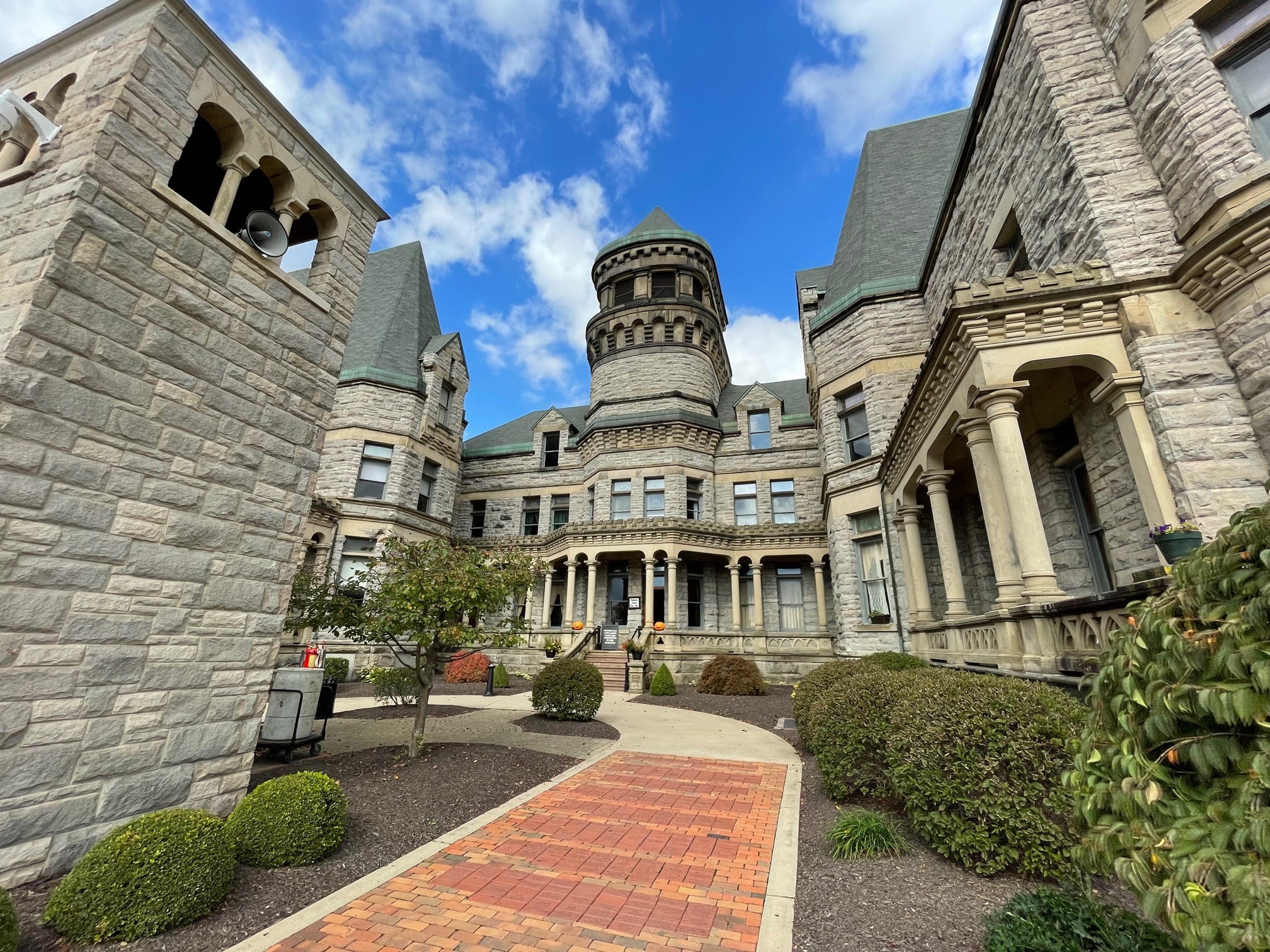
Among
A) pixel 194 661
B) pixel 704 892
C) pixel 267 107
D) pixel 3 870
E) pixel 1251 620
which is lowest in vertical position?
pixel 704 892

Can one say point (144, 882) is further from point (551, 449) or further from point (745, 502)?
point (551, 449)

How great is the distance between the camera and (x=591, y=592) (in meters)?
21.9

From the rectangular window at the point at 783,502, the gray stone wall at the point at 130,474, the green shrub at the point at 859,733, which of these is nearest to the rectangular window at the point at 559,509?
the rectangular window at the point at 783,502

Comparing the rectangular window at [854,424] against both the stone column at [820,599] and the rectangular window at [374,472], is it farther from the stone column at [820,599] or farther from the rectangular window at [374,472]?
the rectangular window at [374,472]

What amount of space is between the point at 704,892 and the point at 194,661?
453 cm

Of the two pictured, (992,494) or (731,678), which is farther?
(731,678)

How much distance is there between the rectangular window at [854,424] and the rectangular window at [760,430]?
6.91 m

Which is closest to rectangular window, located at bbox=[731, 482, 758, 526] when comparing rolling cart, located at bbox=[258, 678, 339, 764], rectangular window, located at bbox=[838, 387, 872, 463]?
rectangular window, located at bbox=[838, 387, 872, 463]

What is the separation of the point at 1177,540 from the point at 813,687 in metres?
4.89

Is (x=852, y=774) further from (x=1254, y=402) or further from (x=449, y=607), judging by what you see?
A: (x=1254, y=402)

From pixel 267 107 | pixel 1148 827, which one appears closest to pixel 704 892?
pixel 1148 827

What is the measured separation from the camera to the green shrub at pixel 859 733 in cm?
544

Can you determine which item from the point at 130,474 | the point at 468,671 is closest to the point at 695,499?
the point at 468,671

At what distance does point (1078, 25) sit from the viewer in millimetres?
8070
